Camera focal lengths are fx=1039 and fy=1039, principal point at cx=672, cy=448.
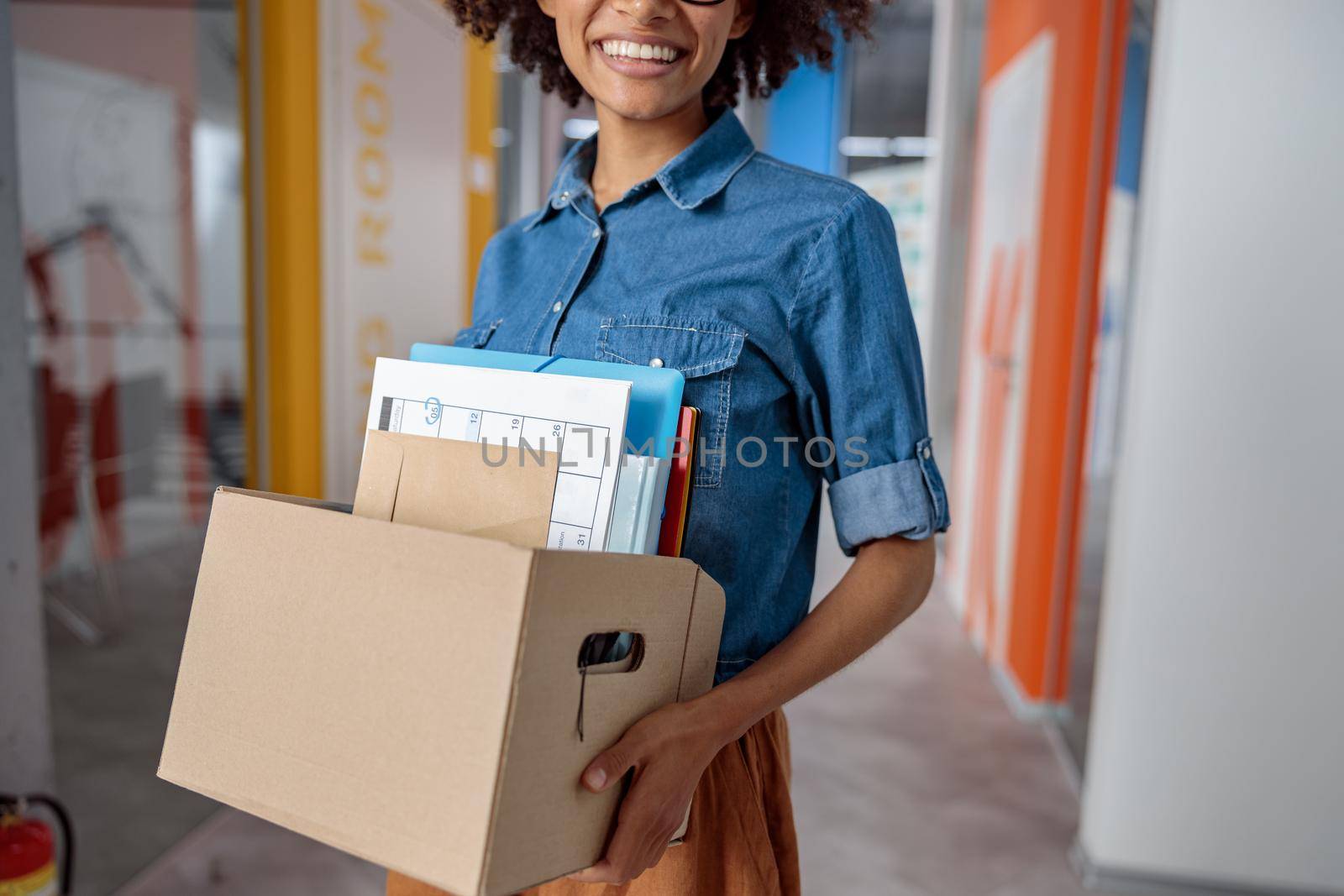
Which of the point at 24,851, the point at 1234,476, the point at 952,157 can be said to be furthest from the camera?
the point at 952,157

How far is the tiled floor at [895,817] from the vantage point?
7.79 feet

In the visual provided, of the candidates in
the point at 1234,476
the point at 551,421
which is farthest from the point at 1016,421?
the point at 551,421

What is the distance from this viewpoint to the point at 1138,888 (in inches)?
95.1

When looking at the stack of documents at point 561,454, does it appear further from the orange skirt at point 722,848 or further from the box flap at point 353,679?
the orange skirt at point 722,848

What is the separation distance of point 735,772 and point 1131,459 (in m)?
1.72

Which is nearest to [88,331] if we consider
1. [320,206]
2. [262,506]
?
[320,206]

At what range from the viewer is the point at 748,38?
1.10 m

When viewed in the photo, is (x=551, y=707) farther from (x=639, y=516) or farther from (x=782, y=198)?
(x=782, y=198)

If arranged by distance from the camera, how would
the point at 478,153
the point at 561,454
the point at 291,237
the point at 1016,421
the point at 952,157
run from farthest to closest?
the point at 952,157 < the point at 478,153 < the point at 1016,421 < the point at 291,237 < the point at 561,454

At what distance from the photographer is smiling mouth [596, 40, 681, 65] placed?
894 millimetres

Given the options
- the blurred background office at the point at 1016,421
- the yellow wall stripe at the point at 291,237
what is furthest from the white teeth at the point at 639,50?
the yellow wall stripe at the point at 291,237

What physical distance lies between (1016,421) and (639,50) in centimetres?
314

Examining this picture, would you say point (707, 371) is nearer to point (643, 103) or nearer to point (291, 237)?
point (643, 103)

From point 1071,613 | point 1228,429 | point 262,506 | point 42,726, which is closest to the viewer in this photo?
point 262,506
